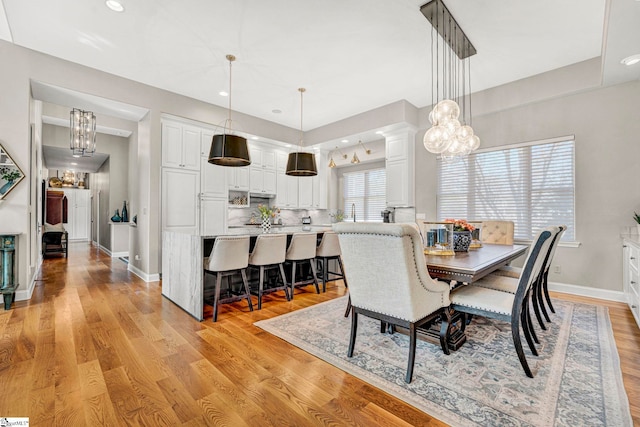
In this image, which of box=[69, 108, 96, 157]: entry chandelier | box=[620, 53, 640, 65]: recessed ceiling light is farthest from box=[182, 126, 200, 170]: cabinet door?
box=[620, 53, 640, 65]: recessed ceiling light

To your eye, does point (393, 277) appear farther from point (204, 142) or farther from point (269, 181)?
point (269, 181)

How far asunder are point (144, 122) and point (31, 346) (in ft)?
12.5

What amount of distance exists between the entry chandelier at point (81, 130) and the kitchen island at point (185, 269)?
313 centimetres

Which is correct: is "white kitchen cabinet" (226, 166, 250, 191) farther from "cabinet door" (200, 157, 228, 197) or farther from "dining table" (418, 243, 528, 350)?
"dining table" (418, 243, 528, 350)

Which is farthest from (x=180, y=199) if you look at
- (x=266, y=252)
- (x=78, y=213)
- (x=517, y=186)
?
(x=78, y=213)

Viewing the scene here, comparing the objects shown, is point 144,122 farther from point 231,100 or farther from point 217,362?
point 217,362

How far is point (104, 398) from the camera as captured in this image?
1709 millimetres

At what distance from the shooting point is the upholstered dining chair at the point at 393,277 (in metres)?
1.79

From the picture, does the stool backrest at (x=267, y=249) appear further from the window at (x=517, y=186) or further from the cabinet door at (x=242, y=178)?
the window at (x=517, y=186)

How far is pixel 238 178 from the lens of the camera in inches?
241

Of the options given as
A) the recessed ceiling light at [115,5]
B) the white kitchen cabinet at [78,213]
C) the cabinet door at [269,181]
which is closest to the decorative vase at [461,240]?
the recessed ceiling light at [115,5]

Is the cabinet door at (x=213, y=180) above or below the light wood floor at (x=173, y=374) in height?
above

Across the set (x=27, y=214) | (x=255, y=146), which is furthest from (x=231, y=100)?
(x=27, y=214)

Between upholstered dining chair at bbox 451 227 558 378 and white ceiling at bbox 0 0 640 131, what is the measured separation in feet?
6.66
